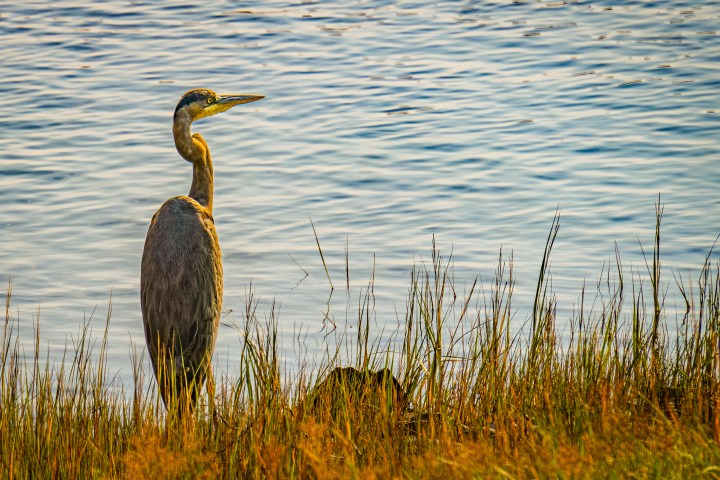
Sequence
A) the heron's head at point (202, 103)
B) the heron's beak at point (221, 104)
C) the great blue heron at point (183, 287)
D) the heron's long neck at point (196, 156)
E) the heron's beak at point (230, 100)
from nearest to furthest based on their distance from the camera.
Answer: the great blue heron at point (183, 287) < the heron's long neck at point (196, 156) < the heron's head at point (202, 103) < the heron's beak at point (221, 104) < the heron's beak at point (230, 100)

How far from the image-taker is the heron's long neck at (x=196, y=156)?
21.5 feet

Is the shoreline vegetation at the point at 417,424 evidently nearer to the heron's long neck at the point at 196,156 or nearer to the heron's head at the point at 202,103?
the heron's long neck at the point at 196,156

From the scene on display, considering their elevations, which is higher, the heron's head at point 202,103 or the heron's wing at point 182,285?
the heron's head at point 202,103

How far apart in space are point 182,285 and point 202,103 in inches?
63.5

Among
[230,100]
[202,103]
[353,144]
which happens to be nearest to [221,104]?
[230,100]

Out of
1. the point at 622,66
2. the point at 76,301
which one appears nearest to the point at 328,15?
the point at 622,66

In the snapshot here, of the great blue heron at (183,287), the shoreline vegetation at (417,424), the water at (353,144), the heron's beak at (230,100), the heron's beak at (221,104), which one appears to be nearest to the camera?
the shoreline vegetation at (417,424)

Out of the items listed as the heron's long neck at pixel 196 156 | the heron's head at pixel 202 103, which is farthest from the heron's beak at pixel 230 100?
the heron's long neck at pixel 196 156

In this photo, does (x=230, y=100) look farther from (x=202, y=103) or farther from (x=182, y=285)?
(x=182, y=285)

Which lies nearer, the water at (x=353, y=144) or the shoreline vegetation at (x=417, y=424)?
the shoreline vegetation at (x=417, y=424)

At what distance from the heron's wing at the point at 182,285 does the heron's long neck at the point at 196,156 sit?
76 cm

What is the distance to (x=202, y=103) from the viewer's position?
684 centimetres

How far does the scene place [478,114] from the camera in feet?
41.5

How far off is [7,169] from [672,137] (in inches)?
252
